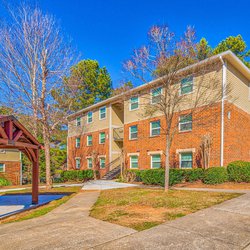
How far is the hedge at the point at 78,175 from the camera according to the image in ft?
73.2

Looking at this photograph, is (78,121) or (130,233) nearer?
(130,233)

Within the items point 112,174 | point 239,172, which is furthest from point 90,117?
point 239,172

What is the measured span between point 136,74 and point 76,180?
1567 cm

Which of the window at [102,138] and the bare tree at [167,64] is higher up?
the bare tree at [167,64]

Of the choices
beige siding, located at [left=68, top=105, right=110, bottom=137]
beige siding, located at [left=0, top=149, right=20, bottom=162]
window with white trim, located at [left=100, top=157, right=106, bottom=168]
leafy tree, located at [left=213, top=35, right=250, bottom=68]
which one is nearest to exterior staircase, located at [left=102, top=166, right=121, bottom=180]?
window with white trim, located at [left=100, top=157, right=106, bottom=168]

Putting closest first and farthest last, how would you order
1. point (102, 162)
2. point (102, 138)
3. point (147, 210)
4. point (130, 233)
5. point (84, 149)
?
point (130, 233) → point (147, 210) → point (102, 162) → point (102, 138) → point (84, 149)

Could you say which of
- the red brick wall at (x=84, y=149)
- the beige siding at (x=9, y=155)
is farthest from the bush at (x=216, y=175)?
the beige siding at (x=9, y=155)

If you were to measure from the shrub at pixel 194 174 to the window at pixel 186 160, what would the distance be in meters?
1.23

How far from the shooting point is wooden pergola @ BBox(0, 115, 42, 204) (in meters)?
6.54

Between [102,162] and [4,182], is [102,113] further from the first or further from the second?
[4,182]

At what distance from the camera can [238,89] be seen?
1515 cm

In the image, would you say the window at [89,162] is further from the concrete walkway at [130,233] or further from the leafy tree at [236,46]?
the leafy tree at [236,46]

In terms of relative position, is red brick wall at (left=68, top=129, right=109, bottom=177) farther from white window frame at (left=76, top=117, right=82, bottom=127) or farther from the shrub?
the shrub

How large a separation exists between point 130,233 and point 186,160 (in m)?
11.1
